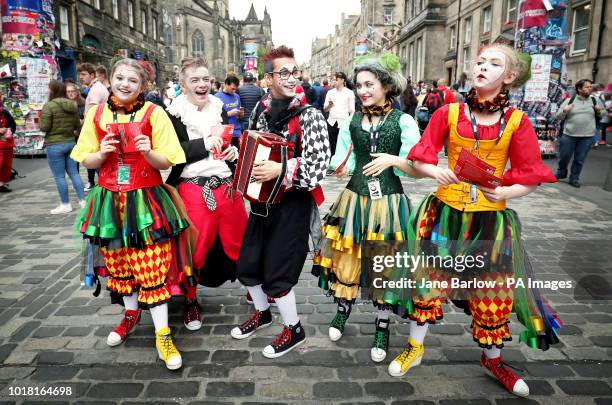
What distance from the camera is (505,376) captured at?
288 cm

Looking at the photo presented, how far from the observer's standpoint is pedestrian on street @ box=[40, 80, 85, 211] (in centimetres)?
711

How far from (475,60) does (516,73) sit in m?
0.26

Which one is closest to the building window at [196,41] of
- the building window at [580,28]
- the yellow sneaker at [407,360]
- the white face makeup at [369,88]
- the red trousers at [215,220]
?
the building window at [580,28]

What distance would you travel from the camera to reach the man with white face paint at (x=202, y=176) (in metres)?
3.53

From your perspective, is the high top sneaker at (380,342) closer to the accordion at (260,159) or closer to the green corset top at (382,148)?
the green corset top at (382,148)

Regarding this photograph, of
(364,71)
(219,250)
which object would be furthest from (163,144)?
(364,71)

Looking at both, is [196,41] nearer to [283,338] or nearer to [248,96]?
[248,96]

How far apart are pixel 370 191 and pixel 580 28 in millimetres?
17542

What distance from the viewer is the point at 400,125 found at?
319 centimetres

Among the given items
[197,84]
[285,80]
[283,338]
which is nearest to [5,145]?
[197,84]

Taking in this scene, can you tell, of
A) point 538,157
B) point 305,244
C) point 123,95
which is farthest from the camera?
point 305,244

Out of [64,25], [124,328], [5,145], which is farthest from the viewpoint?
[64,25]

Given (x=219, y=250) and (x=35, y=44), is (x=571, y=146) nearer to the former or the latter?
(x=219, y=250)

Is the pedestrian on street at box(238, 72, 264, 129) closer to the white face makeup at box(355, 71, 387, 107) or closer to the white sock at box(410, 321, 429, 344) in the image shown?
the white face makeup at box(355, 71, 387, 107)
